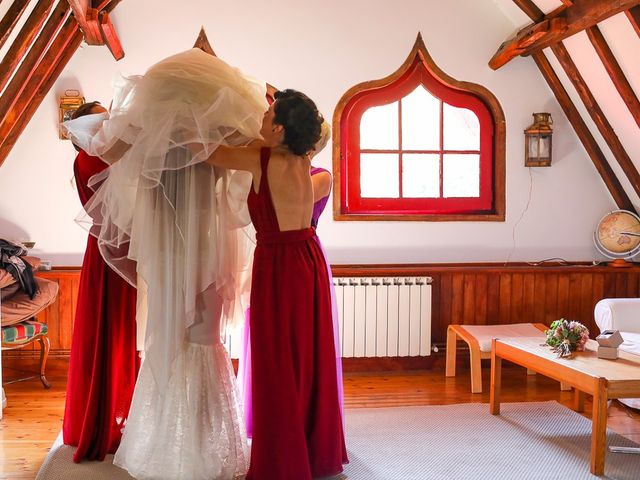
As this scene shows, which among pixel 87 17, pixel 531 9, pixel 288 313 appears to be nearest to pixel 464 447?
pixel 288 313

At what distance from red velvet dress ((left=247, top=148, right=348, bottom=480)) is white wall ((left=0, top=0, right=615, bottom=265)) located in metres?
2.38

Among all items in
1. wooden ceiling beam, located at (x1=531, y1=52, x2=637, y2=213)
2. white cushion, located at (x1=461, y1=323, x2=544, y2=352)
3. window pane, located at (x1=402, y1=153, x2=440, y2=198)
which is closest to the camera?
white cushion, located at (x1=461, y1=323, x2=544, y2=352)

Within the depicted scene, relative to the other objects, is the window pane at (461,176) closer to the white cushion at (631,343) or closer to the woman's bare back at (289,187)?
the white cushion at (631,343)

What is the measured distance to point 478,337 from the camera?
4324mm

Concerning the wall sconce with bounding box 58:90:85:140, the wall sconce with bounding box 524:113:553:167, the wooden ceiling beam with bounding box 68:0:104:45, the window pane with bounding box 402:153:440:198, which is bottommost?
the window pane with bounding box 402:153:440:198

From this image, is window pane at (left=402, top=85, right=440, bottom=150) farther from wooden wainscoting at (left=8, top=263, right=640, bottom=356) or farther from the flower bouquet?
the flower bouquet

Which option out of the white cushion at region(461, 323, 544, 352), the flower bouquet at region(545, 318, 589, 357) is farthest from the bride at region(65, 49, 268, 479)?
the white cushion at region(461, 323, 544, 352)

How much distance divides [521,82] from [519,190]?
0.84 m

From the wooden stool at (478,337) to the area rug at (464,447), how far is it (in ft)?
1.13

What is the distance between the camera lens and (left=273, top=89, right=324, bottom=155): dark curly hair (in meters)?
2.45

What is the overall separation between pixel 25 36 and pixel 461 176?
3237 millimetres

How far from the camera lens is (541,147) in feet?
16.5

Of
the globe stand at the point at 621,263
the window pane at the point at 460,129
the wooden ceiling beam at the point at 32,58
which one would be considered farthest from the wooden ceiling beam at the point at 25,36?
the globe stand at the point at 621,263

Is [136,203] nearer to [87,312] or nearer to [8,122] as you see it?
[87,312]
